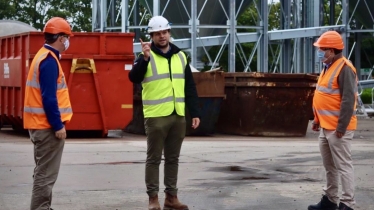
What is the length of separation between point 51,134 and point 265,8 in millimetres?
26420

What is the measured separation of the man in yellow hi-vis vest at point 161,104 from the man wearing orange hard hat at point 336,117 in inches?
55.7

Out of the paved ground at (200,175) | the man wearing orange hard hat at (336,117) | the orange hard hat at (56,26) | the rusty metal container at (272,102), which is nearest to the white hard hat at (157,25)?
the orange hard hat at (56,26)

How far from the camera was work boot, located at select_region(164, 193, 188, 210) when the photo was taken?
8.62m

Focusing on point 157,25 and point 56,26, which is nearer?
point 56,26

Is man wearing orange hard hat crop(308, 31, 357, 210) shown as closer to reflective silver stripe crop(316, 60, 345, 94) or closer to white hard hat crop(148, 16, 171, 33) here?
reflective silver stripe crop(316, 60, 345, 94)

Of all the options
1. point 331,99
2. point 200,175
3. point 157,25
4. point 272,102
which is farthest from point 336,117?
point 272,102

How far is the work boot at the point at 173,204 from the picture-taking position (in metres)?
8.62

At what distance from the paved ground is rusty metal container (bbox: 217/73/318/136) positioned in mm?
2252

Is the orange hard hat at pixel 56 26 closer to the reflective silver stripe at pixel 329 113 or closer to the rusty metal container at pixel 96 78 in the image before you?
the reflective silver stripe at pixel 329 113

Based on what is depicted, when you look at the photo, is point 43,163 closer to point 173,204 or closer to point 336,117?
point 173,204

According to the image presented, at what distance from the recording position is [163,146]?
866cm

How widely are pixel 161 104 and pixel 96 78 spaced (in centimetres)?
1018

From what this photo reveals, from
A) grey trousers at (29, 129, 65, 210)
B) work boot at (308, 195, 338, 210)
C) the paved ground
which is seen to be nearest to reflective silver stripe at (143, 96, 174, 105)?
the paved ground

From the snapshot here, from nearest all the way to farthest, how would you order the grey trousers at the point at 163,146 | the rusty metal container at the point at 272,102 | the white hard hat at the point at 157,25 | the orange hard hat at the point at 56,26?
the orange hard hat at the point at 56,26 < the white hard hat at the point at 157,25 < the grey trousers at the point at 163,146 < the rusty metal container at the point at 272,102
